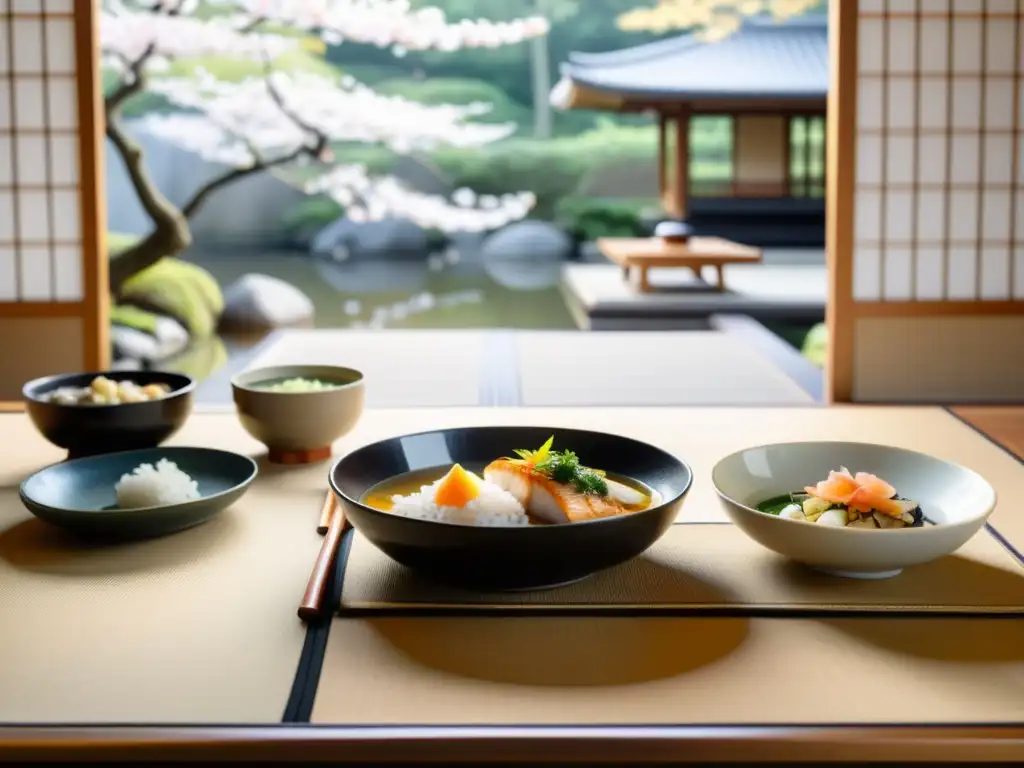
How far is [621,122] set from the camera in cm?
2142

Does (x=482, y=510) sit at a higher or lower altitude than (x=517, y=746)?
higher

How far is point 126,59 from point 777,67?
8399 mm

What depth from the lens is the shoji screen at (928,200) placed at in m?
3.34

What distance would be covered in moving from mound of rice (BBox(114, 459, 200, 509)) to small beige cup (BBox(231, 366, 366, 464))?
0.85ft

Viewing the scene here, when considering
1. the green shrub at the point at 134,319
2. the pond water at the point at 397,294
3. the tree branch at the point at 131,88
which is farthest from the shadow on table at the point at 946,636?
the green shrub at the point at 134,319

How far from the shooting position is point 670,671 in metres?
0.94

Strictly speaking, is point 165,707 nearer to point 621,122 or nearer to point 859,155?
point 859,155

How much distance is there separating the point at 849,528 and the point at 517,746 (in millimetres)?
417

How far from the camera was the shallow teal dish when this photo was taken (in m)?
1.20

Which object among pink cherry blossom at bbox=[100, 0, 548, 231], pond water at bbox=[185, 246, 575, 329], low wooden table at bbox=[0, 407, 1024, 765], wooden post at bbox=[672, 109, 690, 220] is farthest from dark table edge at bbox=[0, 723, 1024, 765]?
wooden post at bbox=[672, 109, 690, 220]

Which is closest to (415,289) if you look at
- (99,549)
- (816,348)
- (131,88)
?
(816,348)

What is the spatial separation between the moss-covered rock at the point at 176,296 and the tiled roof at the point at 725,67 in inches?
204

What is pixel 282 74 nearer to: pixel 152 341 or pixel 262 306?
pixel 262 306

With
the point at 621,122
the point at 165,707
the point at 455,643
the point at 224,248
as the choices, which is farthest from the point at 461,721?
the point at 621,122
